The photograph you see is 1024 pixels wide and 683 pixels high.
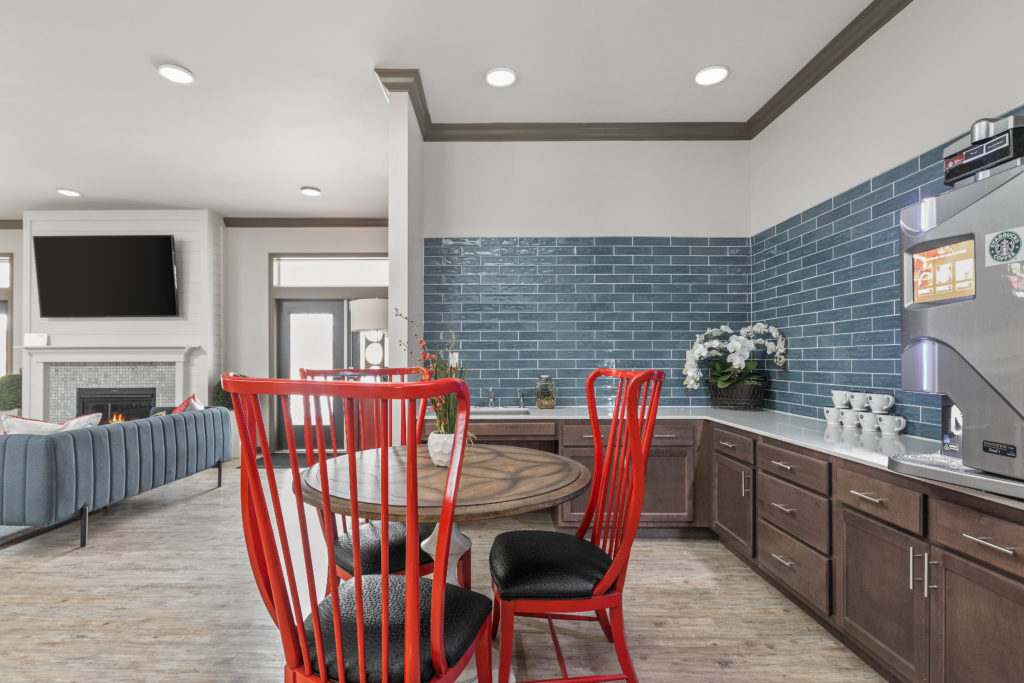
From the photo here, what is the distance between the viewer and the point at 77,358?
5.41 metres

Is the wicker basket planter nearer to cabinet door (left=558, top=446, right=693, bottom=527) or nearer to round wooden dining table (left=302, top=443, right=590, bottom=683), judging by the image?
cabinet door (left=558, top=446, right=693, bottom=527)

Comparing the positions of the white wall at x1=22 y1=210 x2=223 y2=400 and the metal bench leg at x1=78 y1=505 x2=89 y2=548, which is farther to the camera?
the white wall at x1=22 y1=210 x2=223 y2=400

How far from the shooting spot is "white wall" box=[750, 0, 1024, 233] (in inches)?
68.9

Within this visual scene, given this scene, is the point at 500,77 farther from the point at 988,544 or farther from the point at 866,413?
the point at 988,544

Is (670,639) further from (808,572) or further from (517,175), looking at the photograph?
(517,175)

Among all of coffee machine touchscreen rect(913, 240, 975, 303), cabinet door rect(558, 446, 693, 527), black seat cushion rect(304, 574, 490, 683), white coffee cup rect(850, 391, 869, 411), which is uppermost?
coffee machine touchscreen rect(913, 240, 975, 303)

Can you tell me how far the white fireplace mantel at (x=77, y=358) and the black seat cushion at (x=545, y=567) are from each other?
5156 mm

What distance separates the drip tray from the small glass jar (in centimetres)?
190

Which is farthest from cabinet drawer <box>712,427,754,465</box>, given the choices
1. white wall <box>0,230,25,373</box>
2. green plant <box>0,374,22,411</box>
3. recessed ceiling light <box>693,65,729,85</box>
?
white wall <box>0,230,25,373</box>

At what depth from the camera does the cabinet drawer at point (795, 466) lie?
74.8 inches

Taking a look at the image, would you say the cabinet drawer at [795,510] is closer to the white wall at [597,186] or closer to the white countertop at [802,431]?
the white countertop at [802,431]

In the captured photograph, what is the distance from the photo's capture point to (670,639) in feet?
6.37

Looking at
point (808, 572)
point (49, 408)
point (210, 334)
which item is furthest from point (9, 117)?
point (808, 572)

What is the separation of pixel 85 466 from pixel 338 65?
107 inches
